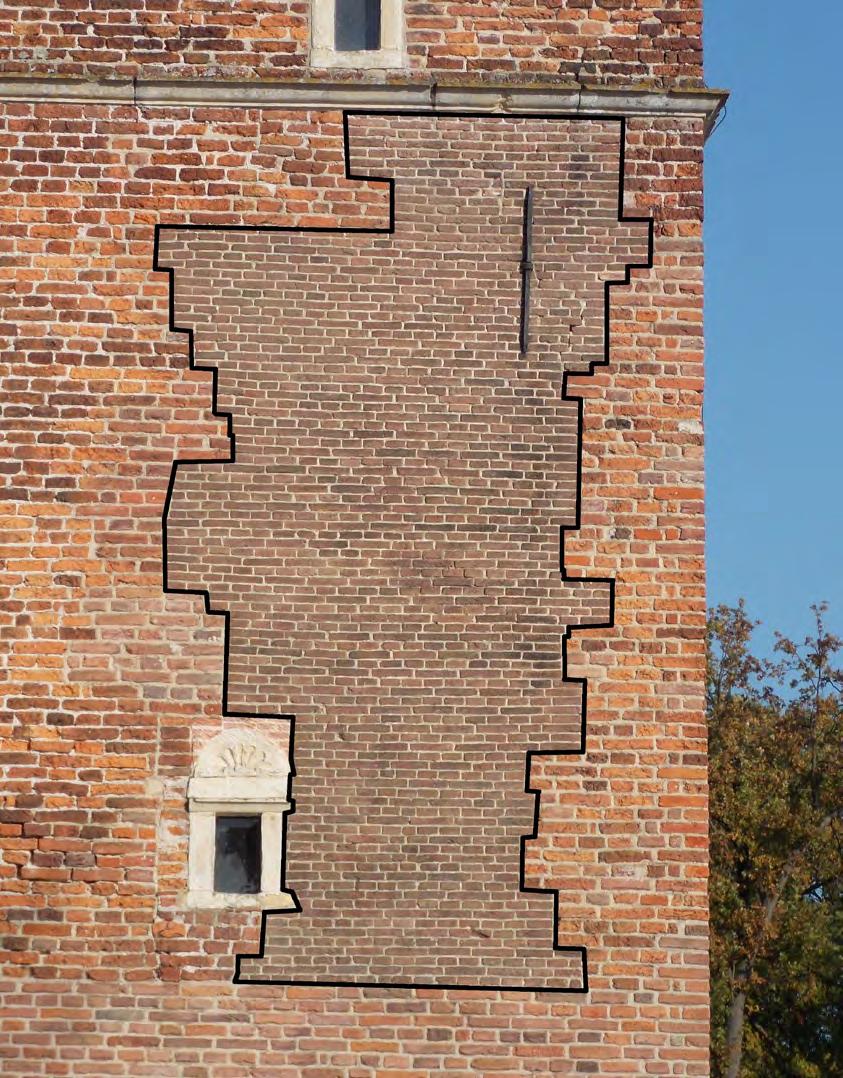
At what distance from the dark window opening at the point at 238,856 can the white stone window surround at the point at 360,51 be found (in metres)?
4.86

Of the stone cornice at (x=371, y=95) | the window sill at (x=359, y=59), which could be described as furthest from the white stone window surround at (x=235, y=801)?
the window sill at (x=359, y=59)

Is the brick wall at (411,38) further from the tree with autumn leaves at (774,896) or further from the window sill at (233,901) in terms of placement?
the tree with autumn leaves at (774,896)

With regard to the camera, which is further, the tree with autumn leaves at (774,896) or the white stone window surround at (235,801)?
the tree with autumn leaves at (774,896)

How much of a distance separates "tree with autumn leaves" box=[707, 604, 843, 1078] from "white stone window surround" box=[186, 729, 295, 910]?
57.0ft

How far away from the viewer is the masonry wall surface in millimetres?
9727

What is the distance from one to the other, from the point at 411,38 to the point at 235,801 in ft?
16.5

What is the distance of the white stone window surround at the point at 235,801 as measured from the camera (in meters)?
9.87

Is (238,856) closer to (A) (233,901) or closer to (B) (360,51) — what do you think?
(A) (233,901)

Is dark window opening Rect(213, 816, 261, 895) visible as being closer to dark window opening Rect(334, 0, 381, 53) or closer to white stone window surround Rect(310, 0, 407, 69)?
white stone window surround Rect(310, 0, 407, 69)

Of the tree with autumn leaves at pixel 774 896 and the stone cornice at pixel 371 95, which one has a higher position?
the stone cornice at pixel 371 95

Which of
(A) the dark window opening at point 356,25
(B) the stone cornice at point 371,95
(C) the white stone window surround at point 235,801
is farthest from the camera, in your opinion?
(A) the dark window opening at point 356,25

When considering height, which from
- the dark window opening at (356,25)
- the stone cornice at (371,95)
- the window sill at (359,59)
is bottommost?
the stone cornice at (371,95)

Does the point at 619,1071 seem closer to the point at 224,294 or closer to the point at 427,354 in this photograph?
the point at 427,354

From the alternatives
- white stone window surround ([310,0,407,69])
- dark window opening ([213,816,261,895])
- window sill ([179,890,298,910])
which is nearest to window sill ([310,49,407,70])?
white stone window surround ([310,0,407,69])
